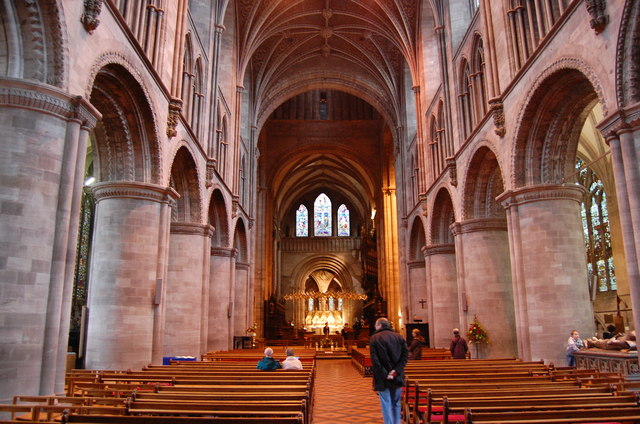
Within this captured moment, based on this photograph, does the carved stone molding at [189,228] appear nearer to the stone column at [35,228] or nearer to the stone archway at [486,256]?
the stone column at [35,228]

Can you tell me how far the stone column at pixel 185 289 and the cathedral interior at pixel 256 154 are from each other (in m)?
0.06

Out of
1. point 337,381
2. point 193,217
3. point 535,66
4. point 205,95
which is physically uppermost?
point 205,95

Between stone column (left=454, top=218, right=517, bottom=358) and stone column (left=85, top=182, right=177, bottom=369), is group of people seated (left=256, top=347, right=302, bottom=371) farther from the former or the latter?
stone column (left=454, top=218, right=517, bottom=358)

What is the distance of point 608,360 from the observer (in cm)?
988

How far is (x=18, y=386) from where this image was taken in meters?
6.91

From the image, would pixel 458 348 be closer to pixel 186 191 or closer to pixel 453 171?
pixel 453 171

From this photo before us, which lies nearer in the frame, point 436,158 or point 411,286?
point 436,158

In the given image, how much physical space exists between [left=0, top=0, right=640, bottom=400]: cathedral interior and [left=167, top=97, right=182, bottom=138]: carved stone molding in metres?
0.10

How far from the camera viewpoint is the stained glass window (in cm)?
2403

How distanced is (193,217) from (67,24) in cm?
916

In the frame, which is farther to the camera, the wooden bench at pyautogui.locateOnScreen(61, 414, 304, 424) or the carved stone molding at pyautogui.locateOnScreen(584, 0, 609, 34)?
the carved stone molding at pyautogui.locateOnScreen(584, 0, 609, 34)

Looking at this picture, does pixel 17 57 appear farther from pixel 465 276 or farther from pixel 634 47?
pixel 465 276

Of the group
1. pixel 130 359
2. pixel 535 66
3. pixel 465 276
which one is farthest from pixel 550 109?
pixel 130 359

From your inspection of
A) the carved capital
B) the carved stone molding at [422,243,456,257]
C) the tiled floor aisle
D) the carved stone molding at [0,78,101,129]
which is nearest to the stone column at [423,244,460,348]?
the carved stone molding at [422,243,456,257]
